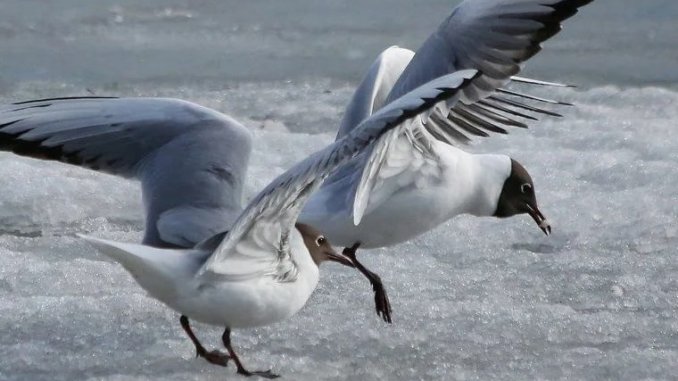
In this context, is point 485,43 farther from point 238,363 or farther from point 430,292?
point 238,363

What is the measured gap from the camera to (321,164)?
3061 millimetres

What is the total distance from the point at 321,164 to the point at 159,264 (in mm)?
508

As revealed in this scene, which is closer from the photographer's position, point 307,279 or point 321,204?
point 307,279

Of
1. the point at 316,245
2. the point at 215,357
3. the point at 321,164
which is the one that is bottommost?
the point at 215,357

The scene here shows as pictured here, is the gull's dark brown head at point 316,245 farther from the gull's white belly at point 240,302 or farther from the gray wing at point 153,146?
the gull's white belly at point 240,302

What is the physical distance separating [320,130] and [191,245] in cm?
295

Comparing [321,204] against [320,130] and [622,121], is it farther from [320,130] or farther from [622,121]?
[622,121]

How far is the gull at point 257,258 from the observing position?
3.07m

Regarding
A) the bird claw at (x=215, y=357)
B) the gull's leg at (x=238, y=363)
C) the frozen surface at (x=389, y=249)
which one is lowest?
the frozen surface at (x=389, y=249)

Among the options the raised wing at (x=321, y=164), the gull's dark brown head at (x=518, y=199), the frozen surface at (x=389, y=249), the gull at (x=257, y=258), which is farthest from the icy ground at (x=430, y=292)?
the raised wing at (x=321, y=164)

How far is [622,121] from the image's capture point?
6.47 metres

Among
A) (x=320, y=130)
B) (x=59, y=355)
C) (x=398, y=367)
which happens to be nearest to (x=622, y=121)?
(x=320, y=130)

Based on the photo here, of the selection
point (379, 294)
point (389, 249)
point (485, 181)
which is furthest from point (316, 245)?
point (389, 249)

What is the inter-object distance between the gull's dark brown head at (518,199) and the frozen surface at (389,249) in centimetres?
14
